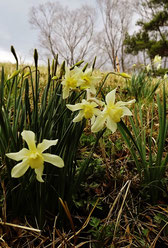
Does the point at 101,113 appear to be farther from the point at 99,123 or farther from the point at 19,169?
the point at 19,169

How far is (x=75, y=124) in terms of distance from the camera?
0.78m

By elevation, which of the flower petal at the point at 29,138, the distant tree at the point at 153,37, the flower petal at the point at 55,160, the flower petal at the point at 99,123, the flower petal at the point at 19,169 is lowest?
the flower petal at the point at 19,169

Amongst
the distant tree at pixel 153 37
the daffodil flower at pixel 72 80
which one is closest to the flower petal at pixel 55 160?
the daffodil flower at pixel 72 80

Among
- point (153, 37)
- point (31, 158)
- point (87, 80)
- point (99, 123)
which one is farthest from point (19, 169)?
point (153, 37)

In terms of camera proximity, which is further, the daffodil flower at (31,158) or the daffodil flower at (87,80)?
the daffodil flower at (87,80)

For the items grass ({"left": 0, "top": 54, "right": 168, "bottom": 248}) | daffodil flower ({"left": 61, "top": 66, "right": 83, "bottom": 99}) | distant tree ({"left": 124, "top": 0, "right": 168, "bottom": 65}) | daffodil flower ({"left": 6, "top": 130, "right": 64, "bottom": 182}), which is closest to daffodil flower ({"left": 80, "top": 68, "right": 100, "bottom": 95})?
daffodil flower ({"left": 61, "top": 66, "right": 83, "bottom": 99})

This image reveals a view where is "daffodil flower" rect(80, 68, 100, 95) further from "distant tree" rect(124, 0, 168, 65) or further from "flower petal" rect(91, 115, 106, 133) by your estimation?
"distant tree" rect(124, 0, 168, 65)

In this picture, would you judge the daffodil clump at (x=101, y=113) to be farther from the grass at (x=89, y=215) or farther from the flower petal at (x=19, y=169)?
the flower petal at (x=19, y=169)

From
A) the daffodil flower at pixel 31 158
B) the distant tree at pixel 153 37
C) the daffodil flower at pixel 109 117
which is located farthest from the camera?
the distant tree at pixel 153 37

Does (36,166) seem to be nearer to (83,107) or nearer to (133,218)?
(83,107)

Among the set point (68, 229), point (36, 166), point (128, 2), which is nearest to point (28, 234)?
point (68, 229)

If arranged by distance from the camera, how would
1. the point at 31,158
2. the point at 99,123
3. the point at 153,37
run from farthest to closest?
the point at 153,37
the point at 99,123
the point at 31,158

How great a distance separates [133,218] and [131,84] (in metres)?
2.15

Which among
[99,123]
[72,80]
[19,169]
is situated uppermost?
[72,80]
